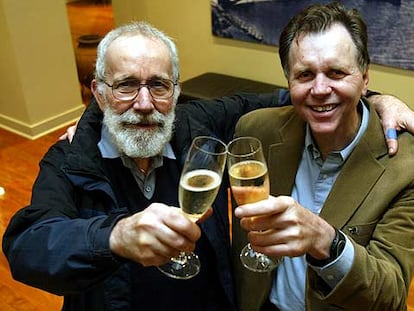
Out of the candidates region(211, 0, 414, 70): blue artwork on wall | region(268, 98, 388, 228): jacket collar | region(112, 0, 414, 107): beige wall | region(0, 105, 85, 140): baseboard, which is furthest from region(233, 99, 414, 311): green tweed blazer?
region(0, 105, 85, 140): baseboard

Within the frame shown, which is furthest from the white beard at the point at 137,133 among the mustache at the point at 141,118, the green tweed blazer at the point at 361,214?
the green tweed blazer at the point at 361,214

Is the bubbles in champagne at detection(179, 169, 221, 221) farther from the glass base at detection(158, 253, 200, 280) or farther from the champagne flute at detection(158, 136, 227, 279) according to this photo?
the glass base at detection(158, 253, 200, 280)

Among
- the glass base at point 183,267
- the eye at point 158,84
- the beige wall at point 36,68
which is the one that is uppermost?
the eye at point 158,84

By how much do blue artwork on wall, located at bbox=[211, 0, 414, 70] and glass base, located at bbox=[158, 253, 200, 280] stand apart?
7.80 ft

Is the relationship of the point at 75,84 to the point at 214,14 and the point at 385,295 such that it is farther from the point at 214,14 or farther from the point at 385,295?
the point at 385,295

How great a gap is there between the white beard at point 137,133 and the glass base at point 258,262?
0.41 metres

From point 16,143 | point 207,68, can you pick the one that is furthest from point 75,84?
point 207,68

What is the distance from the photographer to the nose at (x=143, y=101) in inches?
59.1

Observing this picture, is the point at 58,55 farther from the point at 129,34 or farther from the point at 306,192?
the point at 306,192

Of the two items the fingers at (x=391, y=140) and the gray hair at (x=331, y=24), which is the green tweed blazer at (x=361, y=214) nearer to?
the fingers at (x=391, y=140)

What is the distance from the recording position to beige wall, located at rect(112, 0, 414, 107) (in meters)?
4.08

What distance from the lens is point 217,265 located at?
5.08 ft

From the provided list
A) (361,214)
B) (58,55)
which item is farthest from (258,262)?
(58,55)

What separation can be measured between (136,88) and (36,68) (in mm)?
3323
